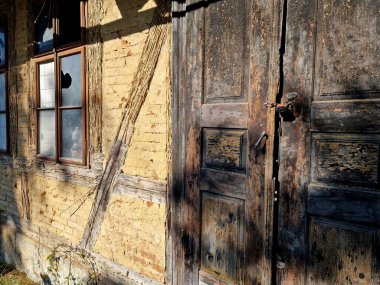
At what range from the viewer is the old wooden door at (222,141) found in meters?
1.88

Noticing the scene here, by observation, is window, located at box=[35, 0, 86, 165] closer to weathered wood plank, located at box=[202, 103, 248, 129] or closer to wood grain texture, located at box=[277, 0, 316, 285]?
weathered wood plank, located at box=[202, 103, 248, 129]

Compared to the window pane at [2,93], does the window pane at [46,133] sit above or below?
below

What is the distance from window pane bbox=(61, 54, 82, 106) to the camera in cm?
325

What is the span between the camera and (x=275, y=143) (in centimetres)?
183

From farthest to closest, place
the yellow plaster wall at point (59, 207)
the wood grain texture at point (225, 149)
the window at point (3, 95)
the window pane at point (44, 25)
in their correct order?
the window at point (3, 95) → the window pane at point (44, 25) → the yellow plaster wall at point (59, 207) → the wood grain texture at point (225, 149)

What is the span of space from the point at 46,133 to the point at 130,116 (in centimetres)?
165

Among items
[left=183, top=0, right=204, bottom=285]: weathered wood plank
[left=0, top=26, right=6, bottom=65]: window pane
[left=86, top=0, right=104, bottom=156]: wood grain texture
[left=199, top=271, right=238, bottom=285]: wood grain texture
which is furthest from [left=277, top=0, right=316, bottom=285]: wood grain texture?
[left=0, top=26, right=6, bottom=65]: window pane

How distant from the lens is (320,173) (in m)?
1.67

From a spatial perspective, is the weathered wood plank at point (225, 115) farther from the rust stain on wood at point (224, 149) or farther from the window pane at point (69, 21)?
the window pane at point (69, 21)

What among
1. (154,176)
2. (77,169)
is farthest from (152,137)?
(77,169)

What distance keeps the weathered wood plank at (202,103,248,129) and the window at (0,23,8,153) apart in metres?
3.55

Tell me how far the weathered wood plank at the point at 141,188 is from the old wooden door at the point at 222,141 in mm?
160

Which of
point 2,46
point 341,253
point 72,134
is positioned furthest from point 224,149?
point 2,46

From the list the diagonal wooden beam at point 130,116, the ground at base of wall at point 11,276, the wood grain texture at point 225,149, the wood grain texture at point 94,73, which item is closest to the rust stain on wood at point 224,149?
the wood grain texture at point 225,149
